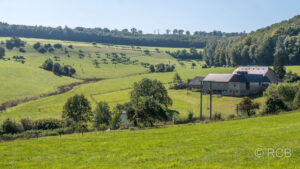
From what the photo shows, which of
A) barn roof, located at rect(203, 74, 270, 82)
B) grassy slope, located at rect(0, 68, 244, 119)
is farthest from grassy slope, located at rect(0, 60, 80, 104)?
barn roof, located at rect(203, 74, 270, 82)

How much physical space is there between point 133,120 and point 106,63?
13977cm

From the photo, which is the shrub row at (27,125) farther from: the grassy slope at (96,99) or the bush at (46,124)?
the grassy slope at (96,99)

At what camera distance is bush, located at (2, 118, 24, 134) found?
190 feet

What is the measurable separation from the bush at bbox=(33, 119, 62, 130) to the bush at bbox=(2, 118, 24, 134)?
337 cm

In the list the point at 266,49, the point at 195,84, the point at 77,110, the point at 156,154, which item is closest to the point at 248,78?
the point at 195,84

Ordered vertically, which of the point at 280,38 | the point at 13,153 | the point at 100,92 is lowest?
the point at 100,92

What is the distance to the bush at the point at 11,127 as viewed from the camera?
2285 inches

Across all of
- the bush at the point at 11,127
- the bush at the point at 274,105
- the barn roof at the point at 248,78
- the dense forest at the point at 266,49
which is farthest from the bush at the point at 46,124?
the dense forest at the point at 266,49

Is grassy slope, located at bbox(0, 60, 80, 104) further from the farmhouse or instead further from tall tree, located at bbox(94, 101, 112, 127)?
the farmhouse

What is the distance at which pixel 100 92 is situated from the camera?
4488 inches

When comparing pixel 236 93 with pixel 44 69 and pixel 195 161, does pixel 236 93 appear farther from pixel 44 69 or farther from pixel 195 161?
pixel 44 69

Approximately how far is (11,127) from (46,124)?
7.28 metres

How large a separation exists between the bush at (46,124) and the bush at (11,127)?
337 centimetres

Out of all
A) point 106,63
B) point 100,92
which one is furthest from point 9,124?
point 106,63
